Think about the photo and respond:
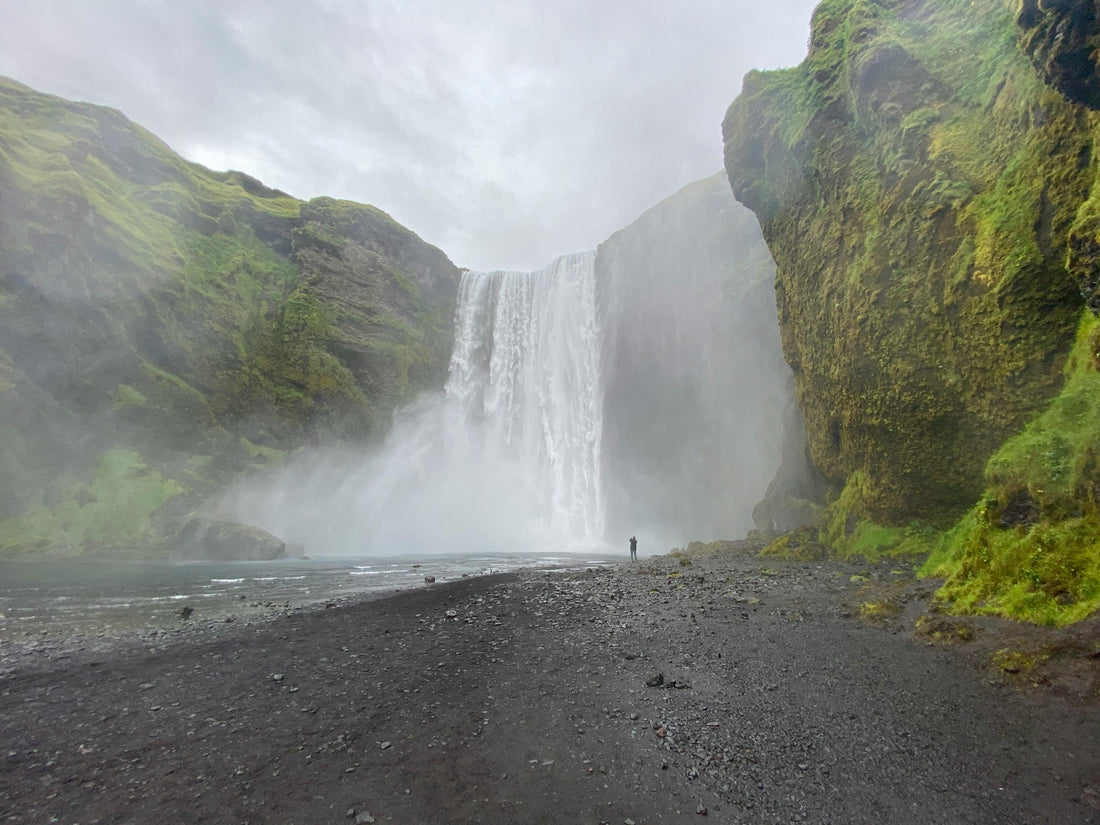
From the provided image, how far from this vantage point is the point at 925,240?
14969 millimetres

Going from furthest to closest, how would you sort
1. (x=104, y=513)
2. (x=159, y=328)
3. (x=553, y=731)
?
(x=159, y=328), (x=104, y=513), (x=553, y=731)

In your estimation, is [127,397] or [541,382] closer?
[127,397]

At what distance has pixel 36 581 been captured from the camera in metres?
21.0

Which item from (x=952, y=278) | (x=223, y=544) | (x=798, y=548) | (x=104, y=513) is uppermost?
(x=952, y=278)

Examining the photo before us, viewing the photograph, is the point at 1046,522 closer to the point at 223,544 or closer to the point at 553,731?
the point at 553,731

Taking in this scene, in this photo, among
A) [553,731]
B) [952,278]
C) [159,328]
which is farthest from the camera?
[159,328]

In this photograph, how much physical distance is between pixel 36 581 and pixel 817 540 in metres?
33.6

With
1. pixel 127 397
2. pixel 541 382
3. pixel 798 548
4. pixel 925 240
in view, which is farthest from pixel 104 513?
pixel 925 240

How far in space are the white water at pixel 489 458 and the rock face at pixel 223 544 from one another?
894 centimetres

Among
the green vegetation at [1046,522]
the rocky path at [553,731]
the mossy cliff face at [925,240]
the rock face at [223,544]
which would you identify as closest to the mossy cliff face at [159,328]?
the rock face at [223,544]

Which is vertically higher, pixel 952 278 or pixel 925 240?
pixel 925 240

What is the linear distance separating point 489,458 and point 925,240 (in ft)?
157

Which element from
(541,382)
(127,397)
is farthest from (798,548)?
(127,397)

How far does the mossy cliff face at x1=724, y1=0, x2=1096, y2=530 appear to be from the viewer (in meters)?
11.3
